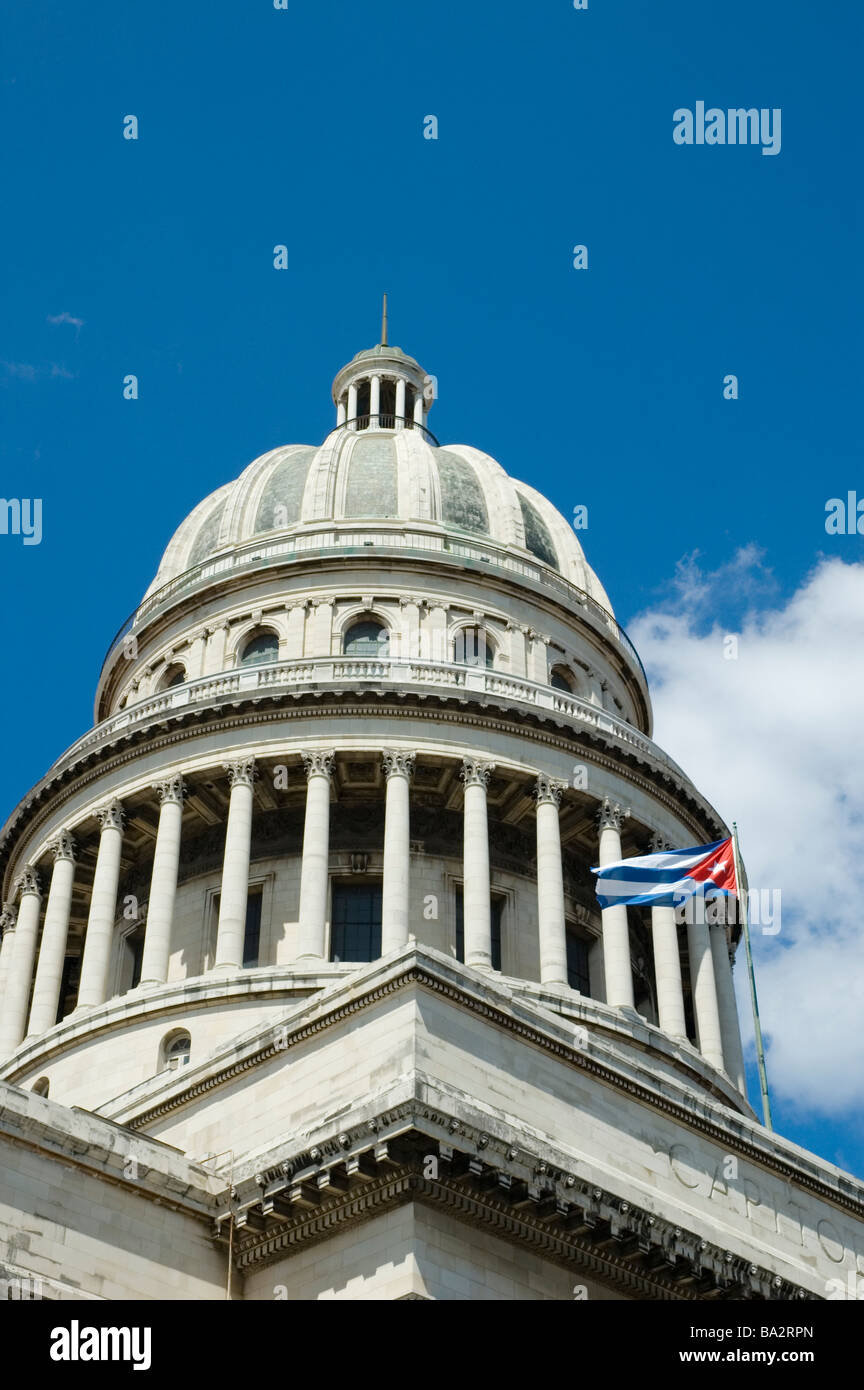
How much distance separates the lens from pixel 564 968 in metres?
51.6

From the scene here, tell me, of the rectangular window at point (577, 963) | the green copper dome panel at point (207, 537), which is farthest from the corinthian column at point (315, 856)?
the green copper dome panel at point (207, 537)

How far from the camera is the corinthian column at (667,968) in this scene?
53000mm

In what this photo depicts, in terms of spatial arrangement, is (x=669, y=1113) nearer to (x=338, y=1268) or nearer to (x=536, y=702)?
(x=338, y=1268)

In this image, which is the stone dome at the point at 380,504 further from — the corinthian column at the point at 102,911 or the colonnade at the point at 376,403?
the corinthian column at the point at 102,911

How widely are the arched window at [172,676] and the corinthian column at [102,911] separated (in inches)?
298

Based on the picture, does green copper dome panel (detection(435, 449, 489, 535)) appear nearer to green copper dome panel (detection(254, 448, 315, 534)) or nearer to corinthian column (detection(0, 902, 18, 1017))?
green copper dome panel (detection(254, 448, 315, 534))

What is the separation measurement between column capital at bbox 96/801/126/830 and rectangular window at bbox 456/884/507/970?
996 cm

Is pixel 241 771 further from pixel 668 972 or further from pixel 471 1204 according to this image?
pixel 471 1204

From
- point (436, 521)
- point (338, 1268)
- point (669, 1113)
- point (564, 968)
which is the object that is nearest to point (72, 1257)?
point (338, 1268)

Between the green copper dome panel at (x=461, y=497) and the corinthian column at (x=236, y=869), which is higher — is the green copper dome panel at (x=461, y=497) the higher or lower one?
the higher one

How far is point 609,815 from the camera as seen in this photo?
55.6 meters

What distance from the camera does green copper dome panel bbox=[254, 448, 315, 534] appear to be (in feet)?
211
